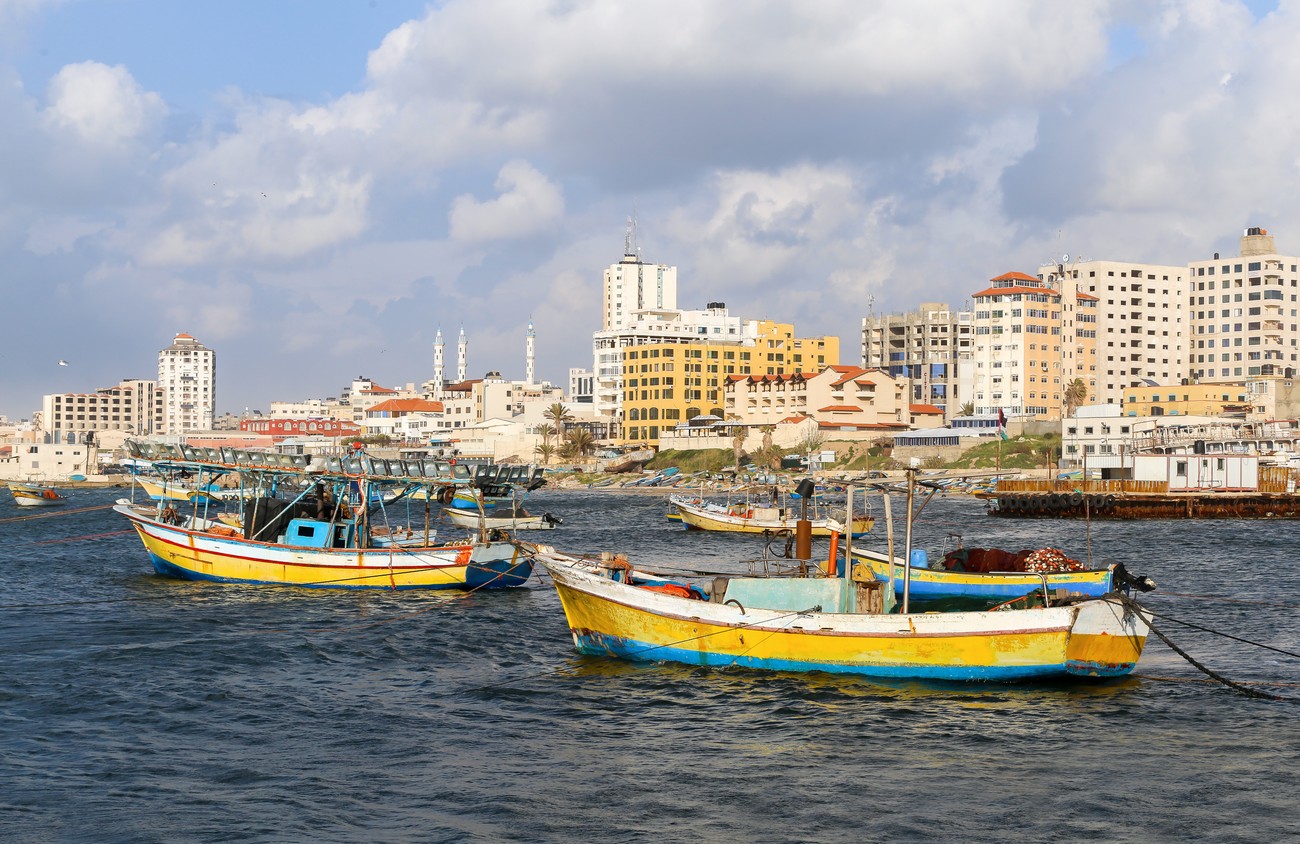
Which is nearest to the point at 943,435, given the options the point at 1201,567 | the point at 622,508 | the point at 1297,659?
the point at 622,508

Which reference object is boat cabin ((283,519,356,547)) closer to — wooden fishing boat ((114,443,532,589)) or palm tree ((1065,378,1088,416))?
wooden fishing boat ((114,443,532,589))

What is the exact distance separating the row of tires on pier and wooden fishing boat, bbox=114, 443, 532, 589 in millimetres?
61600

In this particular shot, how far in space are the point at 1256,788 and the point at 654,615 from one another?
42.7 ft

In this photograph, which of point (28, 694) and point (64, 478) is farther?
point (64, 478)

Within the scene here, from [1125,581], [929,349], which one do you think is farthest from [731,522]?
[929,349]

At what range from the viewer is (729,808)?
64.3 feet

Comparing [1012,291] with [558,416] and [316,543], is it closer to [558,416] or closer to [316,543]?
[558,416]

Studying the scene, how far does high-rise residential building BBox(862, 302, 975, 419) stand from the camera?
184 meters

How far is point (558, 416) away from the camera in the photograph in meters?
186

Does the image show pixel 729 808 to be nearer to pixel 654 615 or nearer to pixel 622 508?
pixel 654 615

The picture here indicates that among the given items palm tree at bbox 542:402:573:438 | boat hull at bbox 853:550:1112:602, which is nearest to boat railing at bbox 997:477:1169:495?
boat hull at bbox 853:550:1112:602

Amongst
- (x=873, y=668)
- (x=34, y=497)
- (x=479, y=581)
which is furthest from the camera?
(x=34, y=497)

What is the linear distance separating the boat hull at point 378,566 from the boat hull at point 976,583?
12331 millimetres

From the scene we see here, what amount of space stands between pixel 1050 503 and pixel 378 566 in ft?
218
